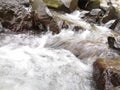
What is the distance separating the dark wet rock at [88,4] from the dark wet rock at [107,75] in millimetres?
7852

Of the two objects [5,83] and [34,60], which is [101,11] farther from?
[5,83]

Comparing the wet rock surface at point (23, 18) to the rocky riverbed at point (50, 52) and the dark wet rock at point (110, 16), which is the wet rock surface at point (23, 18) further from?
the dark wet rock at point (110, 16)

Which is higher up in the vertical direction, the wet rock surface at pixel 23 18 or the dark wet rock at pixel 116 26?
the wet rock surface at pixel 23 18

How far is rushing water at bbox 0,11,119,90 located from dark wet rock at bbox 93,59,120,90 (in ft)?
0.63

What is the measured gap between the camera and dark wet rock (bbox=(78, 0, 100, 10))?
13.1 metres

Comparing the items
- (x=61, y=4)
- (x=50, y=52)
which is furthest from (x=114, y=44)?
(x=61, y=4)

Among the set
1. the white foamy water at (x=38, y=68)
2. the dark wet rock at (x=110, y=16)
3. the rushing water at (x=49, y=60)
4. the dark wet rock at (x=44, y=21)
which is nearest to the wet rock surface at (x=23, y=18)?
the dark wet rock at (x=44, y=21)

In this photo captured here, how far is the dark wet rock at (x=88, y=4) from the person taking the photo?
43.0ft

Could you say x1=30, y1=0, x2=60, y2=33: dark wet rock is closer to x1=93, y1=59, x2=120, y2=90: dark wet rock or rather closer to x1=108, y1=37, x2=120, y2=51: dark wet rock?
x1=108, y1=37, x2=120, y2=51: dark wet rock

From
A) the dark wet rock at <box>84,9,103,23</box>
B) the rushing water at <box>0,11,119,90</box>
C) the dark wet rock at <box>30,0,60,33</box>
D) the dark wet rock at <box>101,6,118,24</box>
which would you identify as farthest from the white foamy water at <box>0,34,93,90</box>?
the dark wet rock at <box>101,6,118,24</box>

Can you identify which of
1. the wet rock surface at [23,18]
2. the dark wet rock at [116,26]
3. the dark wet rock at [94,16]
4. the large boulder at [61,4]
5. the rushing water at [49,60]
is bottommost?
the dark wet rock at [94,16]

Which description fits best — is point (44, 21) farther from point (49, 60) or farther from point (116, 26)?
point (116, 26)

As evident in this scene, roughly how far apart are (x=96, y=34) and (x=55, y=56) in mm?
3004

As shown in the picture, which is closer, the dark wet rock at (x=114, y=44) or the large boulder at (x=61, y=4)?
the dark wet rock at (x=114, y=44)
